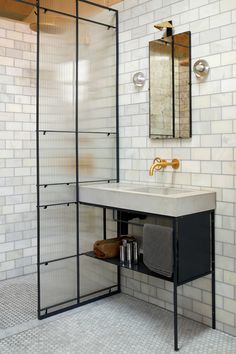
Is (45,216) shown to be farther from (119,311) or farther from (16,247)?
(16,247)

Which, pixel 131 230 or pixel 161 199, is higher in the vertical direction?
pixel 161 199

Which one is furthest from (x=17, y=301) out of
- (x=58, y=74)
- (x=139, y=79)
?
(x=139, y=79)

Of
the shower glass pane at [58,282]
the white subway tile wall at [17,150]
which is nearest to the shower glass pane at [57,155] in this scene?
A: the shower glass pane at [58,282]

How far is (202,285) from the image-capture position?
3.17 metres

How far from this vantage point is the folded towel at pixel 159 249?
279cm

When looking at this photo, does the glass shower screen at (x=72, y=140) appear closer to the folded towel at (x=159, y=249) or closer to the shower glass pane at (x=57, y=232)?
the shower glass pane at (x=57, y=232)

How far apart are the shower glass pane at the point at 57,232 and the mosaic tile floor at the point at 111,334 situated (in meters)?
0.54

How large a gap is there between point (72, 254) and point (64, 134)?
1082 millimetres

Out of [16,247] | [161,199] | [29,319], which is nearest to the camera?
[161,199]

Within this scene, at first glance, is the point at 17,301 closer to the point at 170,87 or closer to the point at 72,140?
the point at 72,140

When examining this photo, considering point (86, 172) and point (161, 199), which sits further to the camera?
point (86, 172)

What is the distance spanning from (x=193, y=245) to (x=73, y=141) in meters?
1.41

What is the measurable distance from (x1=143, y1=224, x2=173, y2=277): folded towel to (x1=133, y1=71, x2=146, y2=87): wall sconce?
4.51 ft

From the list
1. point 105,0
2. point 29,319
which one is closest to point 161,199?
point 29,319
